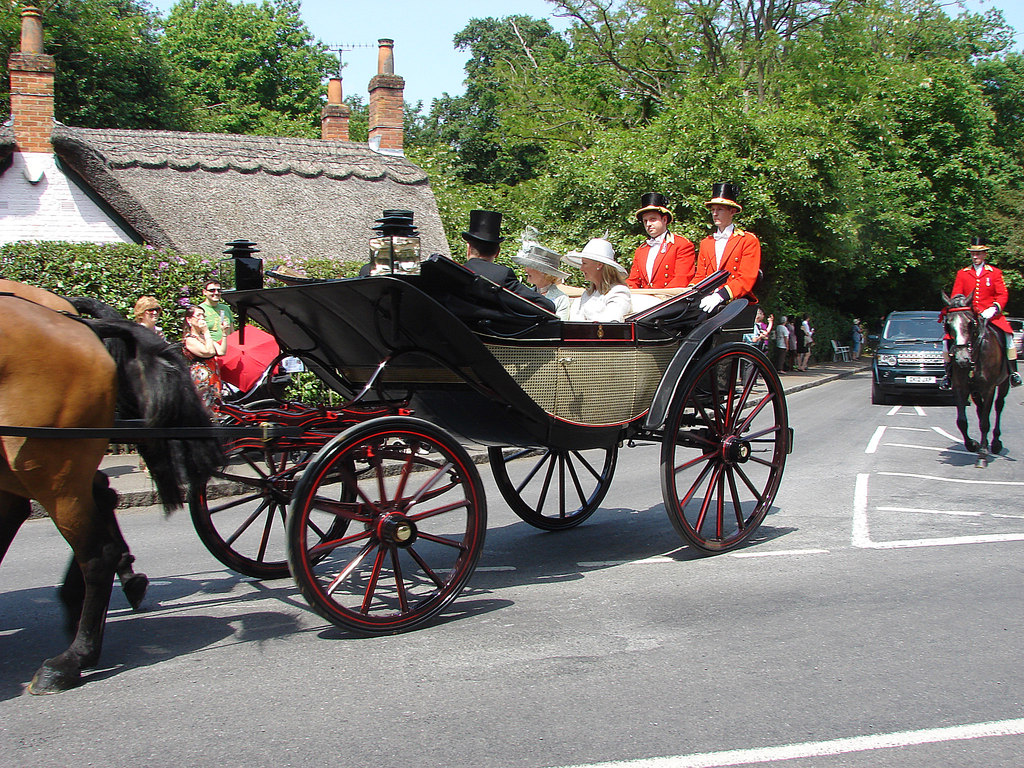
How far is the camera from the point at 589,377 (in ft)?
16.9

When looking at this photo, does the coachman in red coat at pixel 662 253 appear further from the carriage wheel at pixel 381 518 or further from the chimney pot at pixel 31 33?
the chimney pot at pixel 31 33

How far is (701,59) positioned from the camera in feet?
96.3

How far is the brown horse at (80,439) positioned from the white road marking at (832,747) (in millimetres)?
2150

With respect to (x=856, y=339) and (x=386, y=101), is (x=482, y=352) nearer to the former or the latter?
(x=386, y=101)

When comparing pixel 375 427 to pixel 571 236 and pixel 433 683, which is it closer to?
pixel 433 683

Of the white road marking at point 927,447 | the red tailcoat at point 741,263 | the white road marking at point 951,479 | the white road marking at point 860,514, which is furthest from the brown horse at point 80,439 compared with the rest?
the white road marking at point 927,447

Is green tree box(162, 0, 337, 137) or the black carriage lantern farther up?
green tree box(162, 0, 337, 137)

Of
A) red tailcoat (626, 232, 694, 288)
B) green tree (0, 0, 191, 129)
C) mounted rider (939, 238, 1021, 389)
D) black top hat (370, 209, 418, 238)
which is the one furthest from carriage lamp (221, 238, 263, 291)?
green tree (0, 0, 191, 129)

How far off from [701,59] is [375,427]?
2825 cm

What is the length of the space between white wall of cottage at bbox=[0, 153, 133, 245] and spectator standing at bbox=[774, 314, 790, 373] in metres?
18.9

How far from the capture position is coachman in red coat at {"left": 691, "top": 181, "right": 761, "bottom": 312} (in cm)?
648

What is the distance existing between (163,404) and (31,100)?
12.0 meters

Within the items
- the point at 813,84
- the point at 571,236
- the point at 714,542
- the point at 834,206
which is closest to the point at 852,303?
the point at 813,84

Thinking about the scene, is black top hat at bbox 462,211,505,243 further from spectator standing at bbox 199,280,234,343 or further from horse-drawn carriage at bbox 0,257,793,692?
spectator standing at bbox 199,280,234,343
